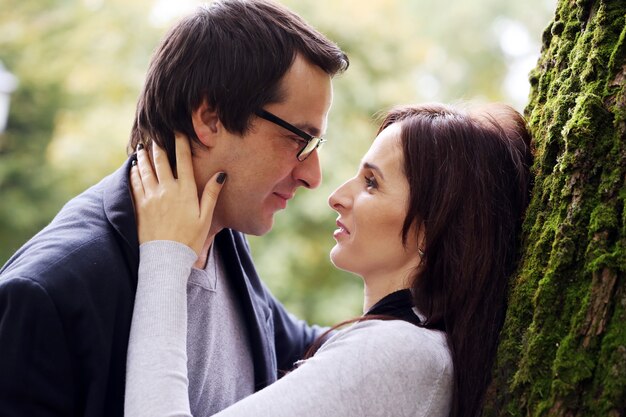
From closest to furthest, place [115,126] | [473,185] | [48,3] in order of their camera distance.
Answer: [473,185] → [115,126] → [48,3]

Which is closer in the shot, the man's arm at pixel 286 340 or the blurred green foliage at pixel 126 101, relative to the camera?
the man's arm at pixel 286 340

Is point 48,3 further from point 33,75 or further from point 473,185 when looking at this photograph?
point 473,185

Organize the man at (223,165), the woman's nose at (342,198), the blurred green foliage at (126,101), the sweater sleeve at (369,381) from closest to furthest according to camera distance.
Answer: the sweater sleeve at (369,381) → the man at (223,165) → the woman's nose at (342,198) → the blurred green foliage at (126,101)

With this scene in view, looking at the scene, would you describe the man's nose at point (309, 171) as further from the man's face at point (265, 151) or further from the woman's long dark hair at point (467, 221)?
the woman's long dark hair at point (467, 221)

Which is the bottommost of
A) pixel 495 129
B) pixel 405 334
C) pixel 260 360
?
pixel 260 360

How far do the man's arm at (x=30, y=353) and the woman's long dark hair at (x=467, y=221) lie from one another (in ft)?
3.37

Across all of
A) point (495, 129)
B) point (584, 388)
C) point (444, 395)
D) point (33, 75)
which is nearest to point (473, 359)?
point (444, 395)

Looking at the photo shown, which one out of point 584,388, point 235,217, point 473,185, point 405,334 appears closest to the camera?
point 584,388

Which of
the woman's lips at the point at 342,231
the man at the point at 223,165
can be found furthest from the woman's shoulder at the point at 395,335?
the man at the point at 223,165

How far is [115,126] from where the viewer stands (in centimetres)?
851

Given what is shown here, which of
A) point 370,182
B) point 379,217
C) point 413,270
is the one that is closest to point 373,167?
point 370,182

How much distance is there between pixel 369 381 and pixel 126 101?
746 cm

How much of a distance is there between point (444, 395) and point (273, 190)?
1.03 metres

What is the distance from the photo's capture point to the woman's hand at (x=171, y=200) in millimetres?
2258
